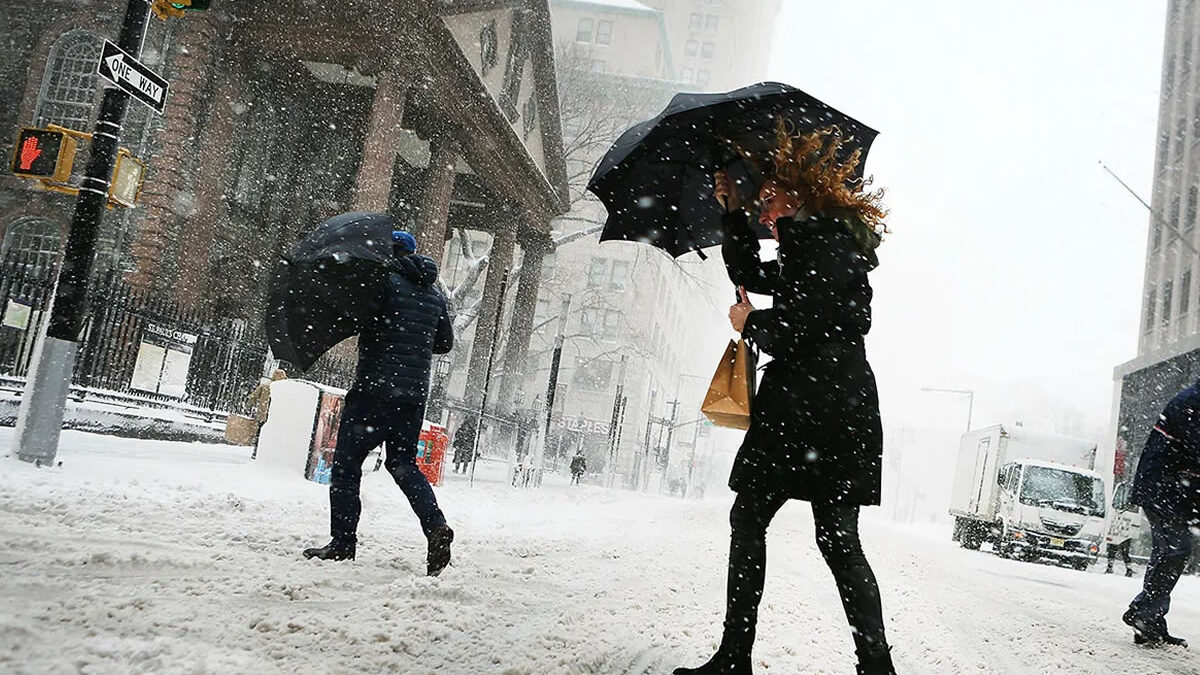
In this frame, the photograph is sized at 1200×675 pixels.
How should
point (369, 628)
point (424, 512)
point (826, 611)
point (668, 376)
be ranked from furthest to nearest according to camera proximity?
point (668, 376), point (826, 611), point (424, 512), point (369, 628)

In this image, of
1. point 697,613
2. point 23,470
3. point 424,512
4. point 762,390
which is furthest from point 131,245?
point 762,390

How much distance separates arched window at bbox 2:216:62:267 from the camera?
1744 centimetres

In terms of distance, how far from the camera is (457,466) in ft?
57.7

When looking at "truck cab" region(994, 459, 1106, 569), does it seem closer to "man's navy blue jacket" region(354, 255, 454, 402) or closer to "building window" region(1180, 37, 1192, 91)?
"man's navy blue jacket" region(354, 255, 454, 402)

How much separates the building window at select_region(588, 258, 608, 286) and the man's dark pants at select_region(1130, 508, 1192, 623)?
5153 centimetres

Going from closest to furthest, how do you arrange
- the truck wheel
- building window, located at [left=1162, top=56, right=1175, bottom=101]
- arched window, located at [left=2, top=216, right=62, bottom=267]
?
1. arched window, located at [left=2, top=216, right=62, bottom=267]
2. the truck wheel
3. building window, located at [left=1162, top=56, right=1175, bottom=101]

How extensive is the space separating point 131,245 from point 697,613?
1362 cm

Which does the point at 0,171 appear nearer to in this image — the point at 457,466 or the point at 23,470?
the point at 457,466

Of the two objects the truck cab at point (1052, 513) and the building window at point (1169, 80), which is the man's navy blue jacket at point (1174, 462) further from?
the building window at point (1169, 80)

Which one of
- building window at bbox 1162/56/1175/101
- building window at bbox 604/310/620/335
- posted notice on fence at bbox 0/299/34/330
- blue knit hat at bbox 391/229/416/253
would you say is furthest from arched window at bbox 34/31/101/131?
building window at bbox 604/310/620/335

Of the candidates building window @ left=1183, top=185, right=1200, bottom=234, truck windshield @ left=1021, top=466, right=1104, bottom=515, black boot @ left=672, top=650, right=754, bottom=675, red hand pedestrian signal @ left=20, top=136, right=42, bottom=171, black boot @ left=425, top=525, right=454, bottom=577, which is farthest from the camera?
building window @ left=1183, top=185, right=1200, bottom=234

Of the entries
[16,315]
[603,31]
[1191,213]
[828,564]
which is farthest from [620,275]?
[828,564]

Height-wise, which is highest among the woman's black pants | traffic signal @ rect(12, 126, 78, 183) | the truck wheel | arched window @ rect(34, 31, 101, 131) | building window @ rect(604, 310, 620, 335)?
building window @ rect(604, 310, 620, 335)

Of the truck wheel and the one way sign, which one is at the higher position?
the one way sign
